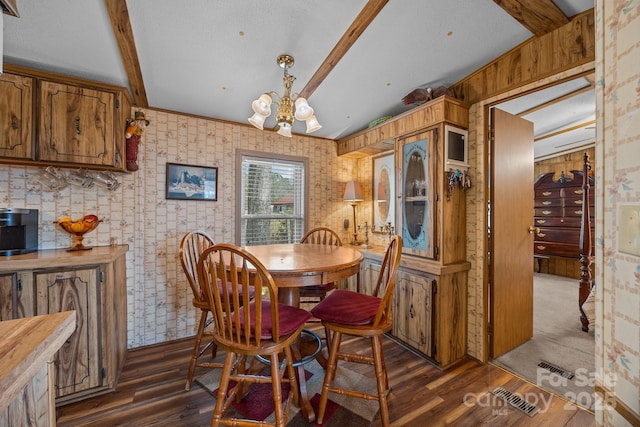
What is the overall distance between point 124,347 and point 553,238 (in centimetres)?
686

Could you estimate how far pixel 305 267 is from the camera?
4.99 feet

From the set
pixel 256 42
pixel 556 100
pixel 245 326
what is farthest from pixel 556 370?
pixel 256 42

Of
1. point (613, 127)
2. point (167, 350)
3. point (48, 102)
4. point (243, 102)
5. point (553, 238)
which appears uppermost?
point (243, 102)

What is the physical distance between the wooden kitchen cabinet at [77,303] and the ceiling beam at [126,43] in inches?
54.0

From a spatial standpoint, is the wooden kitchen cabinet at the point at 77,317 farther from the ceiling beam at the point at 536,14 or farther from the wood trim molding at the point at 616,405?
the ceiling beam at the point at 536,14

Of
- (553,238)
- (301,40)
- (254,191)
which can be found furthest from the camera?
(553,238)

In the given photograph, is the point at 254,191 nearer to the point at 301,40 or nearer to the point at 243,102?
the point at 243,102

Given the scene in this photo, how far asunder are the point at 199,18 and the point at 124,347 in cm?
263

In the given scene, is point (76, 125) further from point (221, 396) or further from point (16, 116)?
point (221, 396)

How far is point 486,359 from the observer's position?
2.24 meters

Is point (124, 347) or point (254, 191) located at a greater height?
point (254, 191)

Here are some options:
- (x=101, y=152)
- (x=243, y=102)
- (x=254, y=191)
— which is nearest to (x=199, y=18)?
(x=243, y=102)

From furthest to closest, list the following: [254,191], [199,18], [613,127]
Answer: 1. [254,191]
2. [199,18]
3. [613,127]

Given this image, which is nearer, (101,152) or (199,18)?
(199,18)
